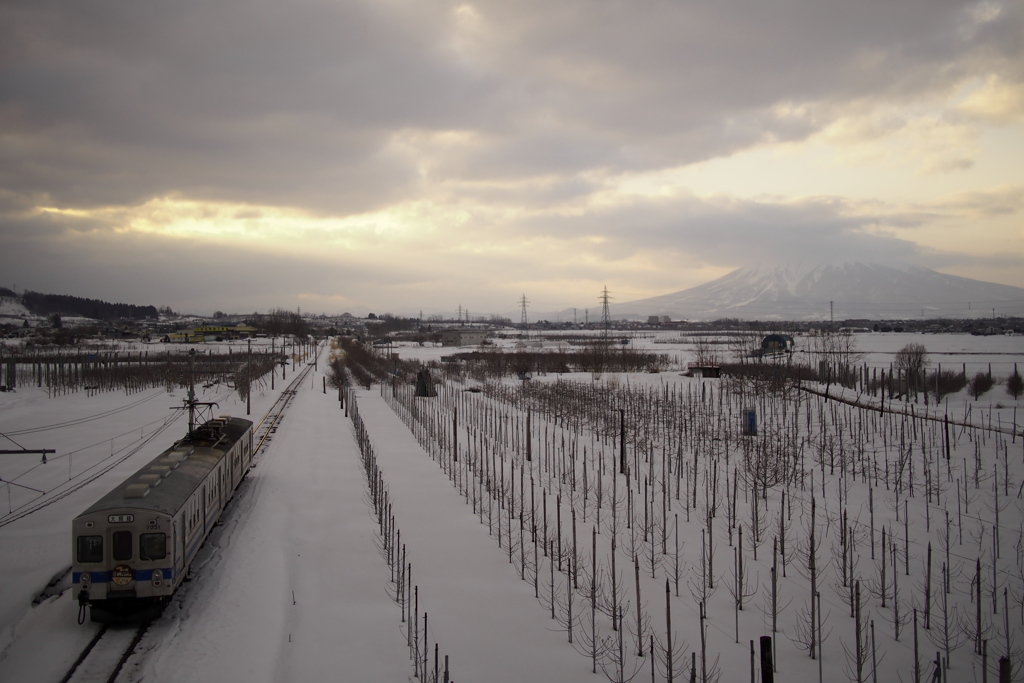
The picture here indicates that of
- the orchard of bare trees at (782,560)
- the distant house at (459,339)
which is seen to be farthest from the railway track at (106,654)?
the distant house at (459,339)

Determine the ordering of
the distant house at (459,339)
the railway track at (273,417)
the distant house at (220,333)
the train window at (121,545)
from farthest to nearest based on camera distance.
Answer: the distant house at (220,333)
the distant house at (459,339)
the railway track at (273,417)
the train window at (121,545)

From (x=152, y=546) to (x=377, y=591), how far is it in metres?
3.96

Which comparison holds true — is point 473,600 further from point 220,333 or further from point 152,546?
point 220,333

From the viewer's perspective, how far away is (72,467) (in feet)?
69.6

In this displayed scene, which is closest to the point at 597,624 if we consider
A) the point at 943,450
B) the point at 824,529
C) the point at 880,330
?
the point at 824,529

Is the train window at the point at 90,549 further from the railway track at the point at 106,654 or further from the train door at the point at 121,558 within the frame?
the railway track at the point at 106,654

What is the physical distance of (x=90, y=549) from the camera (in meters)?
9.49

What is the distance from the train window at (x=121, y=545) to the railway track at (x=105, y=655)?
1183mm

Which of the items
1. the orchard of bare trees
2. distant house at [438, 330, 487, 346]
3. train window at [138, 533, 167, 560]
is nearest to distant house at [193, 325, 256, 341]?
distant house at [438, 330, 487, 346]

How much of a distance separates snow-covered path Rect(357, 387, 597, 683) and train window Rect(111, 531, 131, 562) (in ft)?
16.3

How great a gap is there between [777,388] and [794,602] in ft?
82.3

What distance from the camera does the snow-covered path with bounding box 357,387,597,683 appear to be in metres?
8.24

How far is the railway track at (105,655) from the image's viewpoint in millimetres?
8117

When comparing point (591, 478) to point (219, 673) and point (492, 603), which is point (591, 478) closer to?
point (492, 603)
